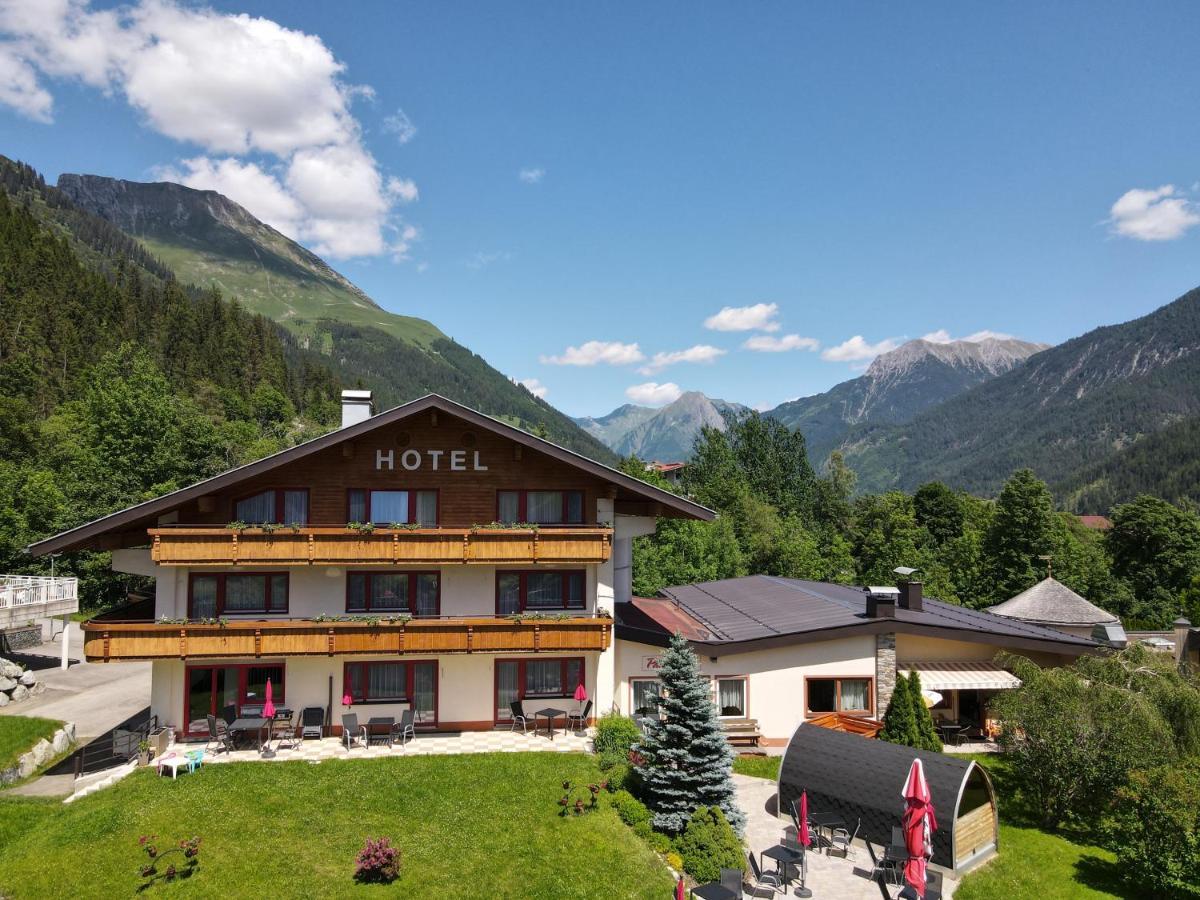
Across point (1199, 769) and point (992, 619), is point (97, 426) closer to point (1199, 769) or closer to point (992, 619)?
point (992, 619)

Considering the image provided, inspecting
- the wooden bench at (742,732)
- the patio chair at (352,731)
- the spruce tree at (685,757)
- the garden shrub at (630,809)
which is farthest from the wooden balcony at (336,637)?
the wooden bench at (742,732)

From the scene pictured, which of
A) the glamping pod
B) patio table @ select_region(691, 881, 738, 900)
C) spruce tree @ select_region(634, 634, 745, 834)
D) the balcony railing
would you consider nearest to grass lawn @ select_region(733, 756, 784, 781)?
the glamping pod

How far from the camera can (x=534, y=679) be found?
23.0 m

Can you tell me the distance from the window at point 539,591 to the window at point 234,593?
21.3 ft

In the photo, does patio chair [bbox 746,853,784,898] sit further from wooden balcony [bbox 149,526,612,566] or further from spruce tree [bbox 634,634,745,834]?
wooden balcony [bbox 149,526,612,566]

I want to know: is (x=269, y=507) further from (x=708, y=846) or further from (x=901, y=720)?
(x=901, y=720)

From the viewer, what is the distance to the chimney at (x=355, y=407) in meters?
24.3

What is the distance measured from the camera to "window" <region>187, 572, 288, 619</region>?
21922 mm

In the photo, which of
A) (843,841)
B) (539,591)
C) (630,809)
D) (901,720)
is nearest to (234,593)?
(539,591)

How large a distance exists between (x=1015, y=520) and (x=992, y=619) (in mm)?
39619

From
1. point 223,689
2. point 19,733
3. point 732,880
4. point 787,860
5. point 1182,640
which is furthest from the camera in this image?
point 1182,640

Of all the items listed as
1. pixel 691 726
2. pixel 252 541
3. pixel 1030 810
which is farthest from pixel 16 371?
pixel 1030 810

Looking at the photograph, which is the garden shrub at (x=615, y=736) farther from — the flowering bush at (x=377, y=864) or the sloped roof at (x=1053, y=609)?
the sloped roof at (x=1053, y=609)

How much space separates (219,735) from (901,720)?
1915 cm
